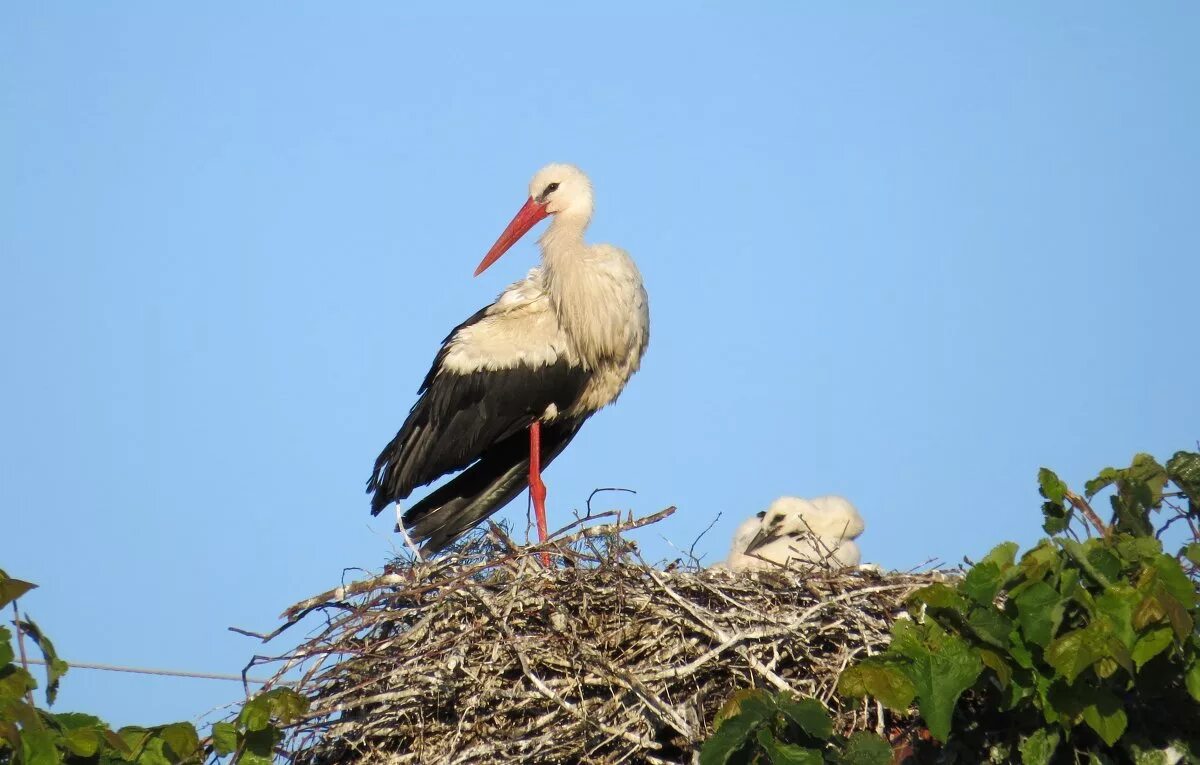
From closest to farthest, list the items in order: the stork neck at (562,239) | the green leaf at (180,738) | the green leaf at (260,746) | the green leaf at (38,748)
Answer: the green leaf at (38,748) → the green leaf at (180,738) → the green leaf at (260,746) → the stork neck at (562,239)

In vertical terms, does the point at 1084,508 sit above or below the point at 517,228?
below

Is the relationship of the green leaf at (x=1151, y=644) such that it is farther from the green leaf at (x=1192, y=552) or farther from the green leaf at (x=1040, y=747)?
the green leaf at (x=1040, y=747)

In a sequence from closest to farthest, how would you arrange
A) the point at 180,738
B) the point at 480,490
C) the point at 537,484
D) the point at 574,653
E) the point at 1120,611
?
the point at 1120,611 → the point at 180,738 → the point at 574,653 → the point at 537,484 → the point at 480,490

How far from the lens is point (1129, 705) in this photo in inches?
162

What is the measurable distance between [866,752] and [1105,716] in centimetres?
56

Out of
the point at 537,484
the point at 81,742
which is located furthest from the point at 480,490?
the point at 81,742

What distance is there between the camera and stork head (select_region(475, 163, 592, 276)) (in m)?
8.26

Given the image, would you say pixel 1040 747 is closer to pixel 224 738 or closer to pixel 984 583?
pixel 984 583

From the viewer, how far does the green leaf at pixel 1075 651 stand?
3.59 meters

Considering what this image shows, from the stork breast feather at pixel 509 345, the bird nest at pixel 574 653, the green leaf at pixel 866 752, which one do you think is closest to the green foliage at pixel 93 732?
the bird nest at pixel 574 653

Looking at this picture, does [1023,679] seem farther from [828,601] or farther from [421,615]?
[421,615]

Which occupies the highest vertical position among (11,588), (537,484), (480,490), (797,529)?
(480,490)

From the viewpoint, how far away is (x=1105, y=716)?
3811 mm

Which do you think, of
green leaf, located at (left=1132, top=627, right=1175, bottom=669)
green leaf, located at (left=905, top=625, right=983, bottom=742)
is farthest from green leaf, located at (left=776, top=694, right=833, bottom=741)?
green leaf, located at (left=1132, top=627, right=1175, bottom=669)
